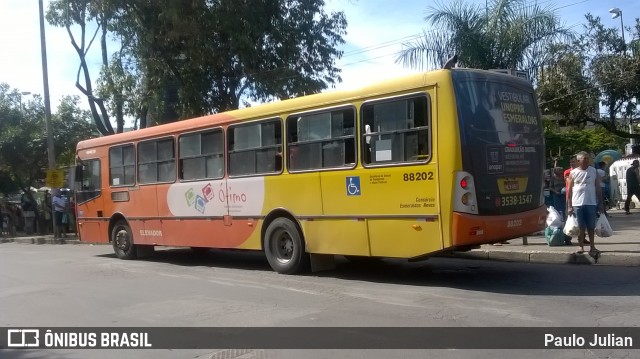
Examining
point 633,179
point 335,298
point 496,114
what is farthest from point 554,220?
point 633,179

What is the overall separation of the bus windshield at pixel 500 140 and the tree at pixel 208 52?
35.8 ft

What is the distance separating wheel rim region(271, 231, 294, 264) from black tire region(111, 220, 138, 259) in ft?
15.5

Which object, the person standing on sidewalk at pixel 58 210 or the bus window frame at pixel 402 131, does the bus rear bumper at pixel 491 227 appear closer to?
the bus window frame at pixel 402 131

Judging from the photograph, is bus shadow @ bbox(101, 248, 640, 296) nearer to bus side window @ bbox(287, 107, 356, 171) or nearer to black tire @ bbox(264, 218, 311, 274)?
black tire @ bbox(264, 218, 311, 274)

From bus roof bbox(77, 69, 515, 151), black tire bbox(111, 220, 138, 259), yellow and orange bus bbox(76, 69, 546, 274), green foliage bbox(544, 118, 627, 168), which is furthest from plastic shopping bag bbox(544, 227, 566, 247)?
green foliage bbox(544, 118, 627, 168)

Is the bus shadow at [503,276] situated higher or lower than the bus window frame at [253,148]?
lower

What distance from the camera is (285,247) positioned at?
10695 millimetres

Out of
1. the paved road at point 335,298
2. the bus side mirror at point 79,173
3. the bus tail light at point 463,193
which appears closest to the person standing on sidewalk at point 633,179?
the paved road at point 335,298

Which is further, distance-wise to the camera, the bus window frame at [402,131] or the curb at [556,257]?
the curb at [556,257]

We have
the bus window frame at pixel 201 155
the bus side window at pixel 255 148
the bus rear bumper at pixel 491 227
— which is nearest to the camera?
the bus rear bumper at pixel 491 227

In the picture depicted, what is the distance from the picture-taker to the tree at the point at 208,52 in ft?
60.0

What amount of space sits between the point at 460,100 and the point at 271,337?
4017 mm

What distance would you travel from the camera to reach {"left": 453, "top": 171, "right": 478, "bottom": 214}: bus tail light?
26.5 feet
